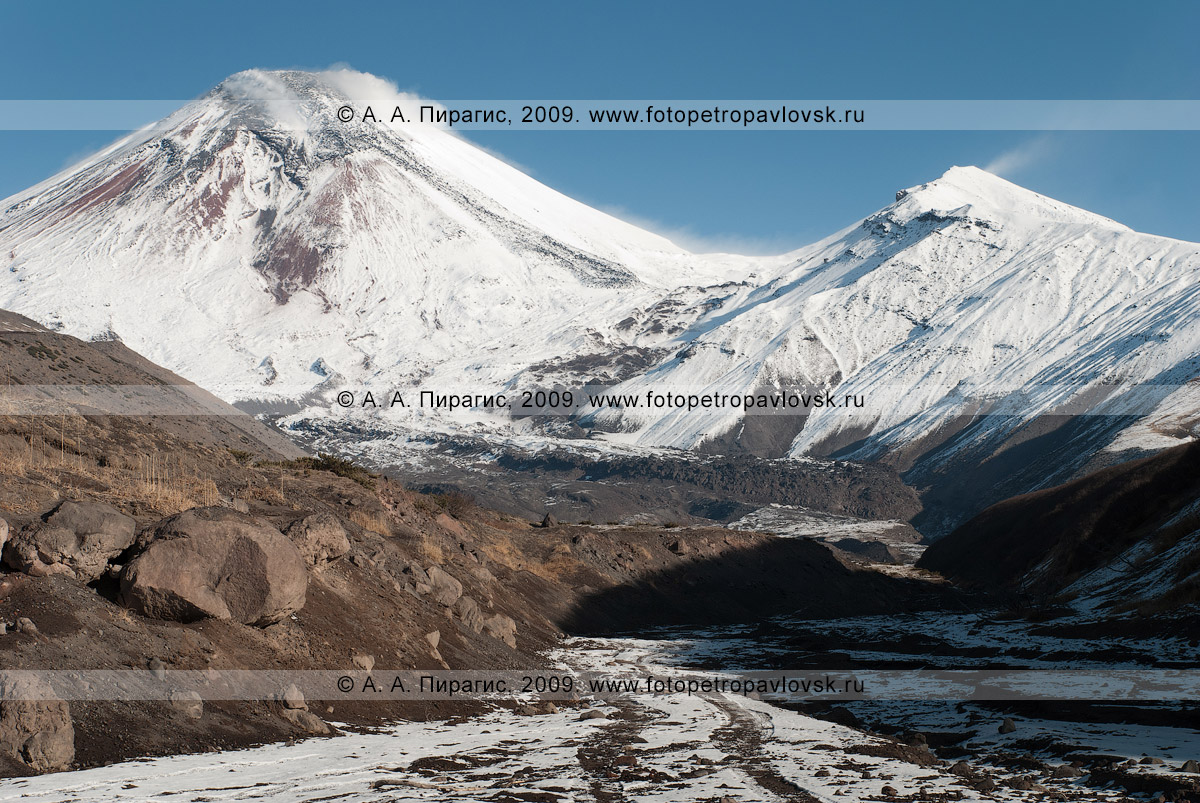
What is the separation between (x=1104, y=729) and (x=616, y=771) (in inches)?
317

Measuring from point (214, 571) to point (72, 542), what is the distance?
6.00ft

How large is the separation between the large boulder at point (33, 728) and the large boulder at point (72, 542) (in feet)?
7.79

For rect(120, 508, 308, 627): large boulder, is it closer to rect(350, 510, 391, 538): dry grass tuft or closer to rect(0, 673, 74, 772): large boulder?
rect(0, 673, 74, 772): large boulder

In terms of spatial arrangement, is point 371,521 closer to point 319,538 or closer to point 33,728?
point 319,538

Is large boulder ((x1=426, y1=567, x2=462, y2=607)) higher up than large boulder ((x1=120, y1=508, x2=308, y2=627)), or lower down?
lower down

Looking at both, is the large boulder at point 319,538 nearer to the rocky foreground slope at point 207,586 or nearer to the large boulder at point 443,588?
the rocky foreground slope at point 207,586

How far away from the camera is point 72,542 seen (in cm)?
1293

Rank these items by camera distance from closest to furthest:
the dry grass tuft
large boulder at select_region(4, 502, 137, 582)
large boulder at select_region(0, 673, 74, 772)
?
large boulder at select_region(0, 673, 74, 772) < large boulder at select_region(4, 502, 137, 582) < the dry grass tuft

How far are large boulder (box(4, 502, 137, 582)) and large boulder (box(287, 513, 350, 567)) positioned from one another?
3.89 meters

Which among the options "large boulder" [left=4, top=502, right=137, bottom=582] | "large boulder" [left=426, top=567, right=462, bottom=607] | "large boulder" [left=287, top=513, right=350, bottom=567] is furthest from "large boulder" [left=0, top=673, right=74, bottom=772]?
"large boulder" [left=426, top=567, right=462, bottom=607]

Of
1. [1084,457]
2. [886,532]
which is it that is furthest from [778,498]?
[1084,457]

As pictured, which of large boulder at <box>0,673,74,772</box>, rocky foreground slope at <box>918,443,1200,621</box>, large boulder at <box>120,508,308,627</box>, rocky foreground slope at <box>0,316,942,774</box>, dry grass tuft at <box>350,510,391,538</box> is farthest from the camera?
rocky foreground slope at <box>918,443,1200,621</box>

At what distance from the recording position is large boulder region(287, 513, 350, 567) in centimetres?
1731

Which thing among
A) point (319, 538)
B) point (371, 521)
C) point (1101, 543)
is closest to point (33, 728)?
point (319, 538)
